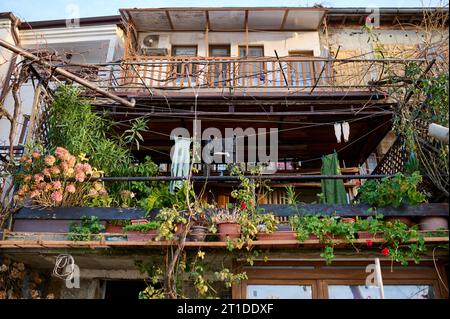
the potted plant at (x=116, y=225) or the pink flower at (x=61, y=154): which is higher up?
the pink flower at (x=61, y=154)

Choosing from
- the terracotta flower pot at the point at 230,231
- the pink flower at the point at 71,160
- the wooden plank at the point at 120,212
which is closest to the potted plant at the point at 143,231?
the wooden plank at the point at 120,212

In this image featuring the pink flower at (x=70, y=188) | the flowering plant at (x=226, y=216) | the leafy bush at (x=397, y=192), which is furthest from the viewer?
the pink flower at (x=70, y=188)

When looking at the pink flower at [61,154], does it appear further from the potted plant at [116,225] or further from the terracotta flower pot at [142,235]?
the terracotta flower pot at [142,235]

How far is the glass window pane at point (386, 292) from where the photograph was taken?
233 inches

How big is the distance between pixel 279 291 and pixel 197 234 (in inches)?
64.8

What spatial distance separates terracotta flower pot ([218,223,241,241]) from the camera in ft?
18.7

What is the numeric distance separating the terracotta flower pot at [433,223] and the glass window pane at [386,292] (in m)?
0.95

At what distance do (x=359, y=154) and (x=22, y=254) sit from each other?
840cm

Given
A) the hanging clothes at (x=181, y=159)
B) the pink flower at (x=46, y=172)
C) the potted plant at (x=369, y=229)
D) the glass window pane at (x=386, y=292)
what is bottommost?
the glass window pane at (x=386, y=292)

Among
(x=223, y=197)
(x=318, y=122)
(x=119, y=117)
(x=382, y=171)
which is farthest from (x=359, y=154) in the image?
(x=119, y=117)

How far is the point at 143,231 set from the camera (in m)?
5.86

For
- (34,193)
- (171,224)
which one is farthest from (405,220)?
(34,193)
